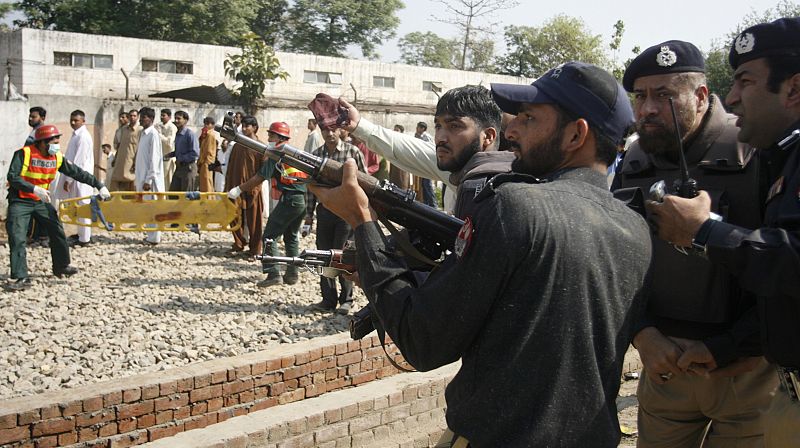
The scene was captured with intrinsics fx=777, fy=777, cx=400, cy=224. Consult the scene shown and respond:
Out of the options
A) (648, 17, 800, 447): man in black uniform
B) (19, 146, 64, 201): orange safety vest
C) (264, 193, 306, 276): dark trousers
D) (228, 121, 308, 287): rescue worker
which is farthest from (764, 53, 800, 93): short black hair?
(19, 146, 64, 201): orange safety vest

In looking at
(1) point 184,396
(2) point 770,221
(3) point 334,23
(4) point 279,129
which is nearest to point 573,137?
(2) point 770,221

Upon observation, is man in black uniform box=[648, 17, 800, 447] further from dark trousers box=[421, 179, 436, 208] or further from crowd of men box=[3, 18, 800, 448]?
dark trousers box=[421, 179, 436, 208]

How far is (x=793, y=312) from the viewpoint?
2281 mm

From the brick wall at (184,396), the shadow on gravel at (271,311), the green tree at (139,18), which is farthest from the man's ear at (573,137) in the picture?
the green tree at (139,18)

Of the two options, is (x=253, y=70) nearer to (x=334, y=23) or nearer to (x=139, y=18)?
(x=139, y=18)

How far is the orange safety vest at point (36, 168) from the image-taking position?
8.25 metres

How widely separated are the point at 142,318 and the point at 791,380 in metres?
5.58

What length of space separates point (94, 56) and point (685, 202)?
77.0ft

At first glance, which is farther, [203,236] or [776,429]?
[203,236]

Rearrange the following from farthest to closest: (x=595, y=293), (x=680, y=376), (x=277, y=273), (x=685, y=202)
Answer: (x=277, y=273) → (x=680, y=376) → (x=685, y=202) → (x=595, y=293)

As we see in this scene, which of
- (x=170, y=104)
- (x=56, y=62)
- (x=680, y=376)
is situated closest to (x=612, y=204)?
(x=680, y=376)

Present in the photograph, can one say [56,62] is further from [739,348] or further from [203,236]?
[739,348]

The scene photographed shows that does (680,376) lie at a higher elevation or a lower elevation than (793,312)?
lower

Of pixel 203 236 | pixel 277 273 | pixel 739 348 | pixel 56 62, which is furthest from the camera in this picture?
pixel 56 62
